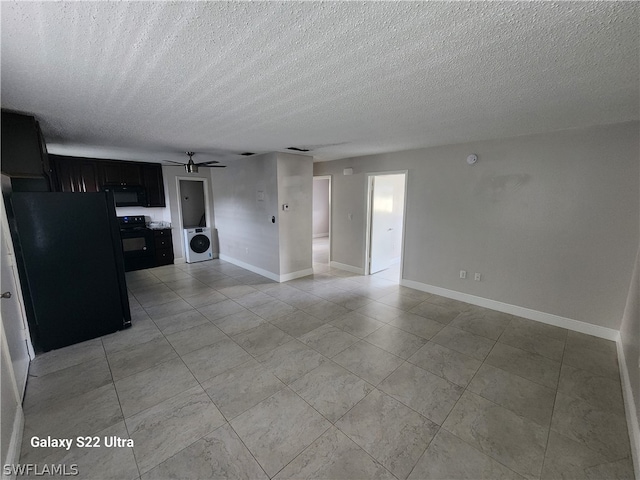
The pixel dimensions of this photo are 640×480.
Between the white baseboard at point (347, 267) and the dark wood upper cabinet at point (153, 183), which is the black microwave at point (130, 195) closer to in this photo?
the dark wood upper cabinet at point (153, 183)

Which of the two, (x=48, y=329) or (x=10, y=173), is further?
(x=48, y=329)

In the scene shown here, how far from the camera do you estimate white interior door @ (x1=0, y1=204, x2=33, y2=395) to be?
201 centimetres

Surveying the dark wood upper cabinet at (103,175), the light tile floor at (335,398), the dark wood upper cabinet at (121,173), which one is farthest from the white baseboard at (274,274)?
the dark wood upper cabinet at (121,173)

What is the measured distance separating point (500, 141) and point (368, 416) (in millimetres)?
3550

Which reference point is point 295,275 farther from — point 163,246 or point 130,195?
point 130,195

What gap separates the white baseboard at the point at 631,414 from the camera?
62.7 inches

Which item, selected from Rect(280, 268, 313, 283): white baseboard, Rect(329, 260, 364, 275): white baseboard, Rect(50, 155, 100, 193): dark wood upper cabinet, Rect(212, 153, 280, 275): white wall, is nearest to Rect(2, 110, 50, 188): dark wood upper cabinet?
Rect(212, 153, 280, 275): white wall

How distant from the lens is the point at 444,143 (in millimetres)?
3738

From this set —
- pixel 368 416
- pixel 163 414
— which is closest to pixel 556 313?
pixel 368 416

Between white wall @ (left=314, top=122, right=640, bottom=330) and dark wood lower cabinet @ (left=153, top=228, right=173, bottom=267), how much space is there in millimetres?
5121

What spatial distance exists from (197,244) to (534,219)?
21.0 ft

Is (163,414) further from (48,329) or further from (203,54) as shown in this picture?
(203,54)

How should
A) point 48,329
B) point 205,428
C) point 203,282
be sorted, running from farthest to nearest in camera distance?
point 203,282
point 48,329
point 205,428

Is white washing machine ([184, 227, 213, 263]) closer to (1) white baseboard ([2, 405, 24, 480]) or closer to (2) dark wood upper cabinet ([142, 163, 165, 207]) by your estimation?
(2) dark wood upper cabinet ([142, 163, 165, 207])
